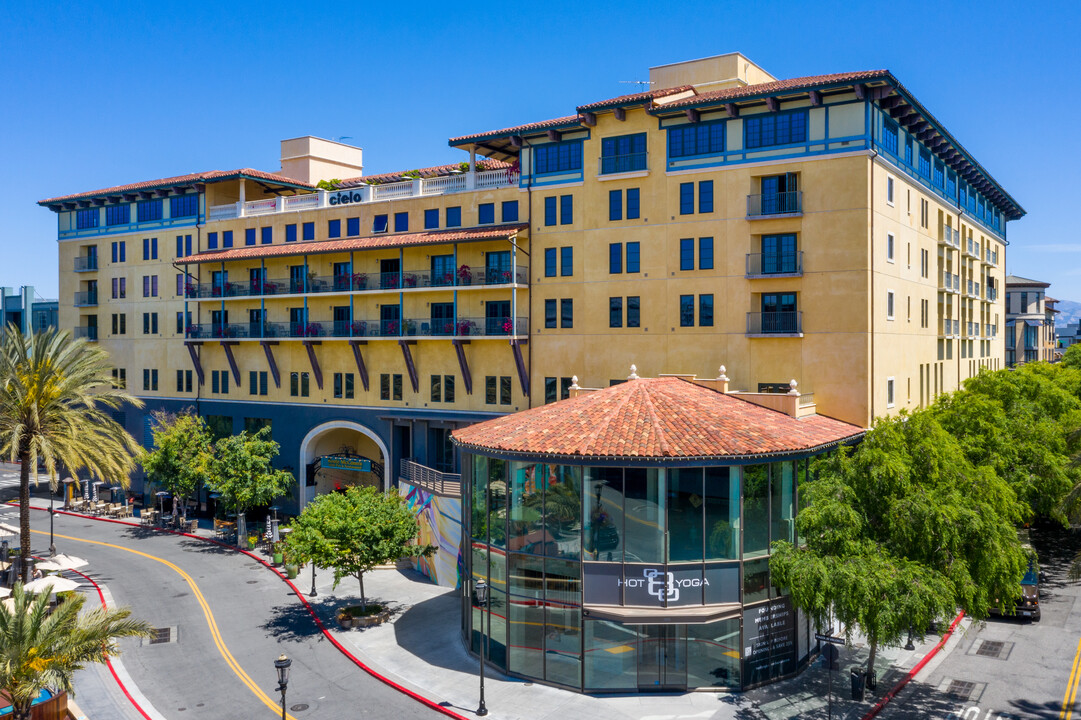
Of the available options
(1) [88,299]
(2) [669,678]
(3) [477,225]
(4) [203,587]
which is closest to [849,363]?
(2) [669,678]

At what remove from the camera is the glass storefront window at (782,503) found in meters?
29.6

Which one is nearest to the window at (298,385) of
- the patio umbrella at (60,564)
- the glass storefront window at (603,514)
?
the patio umbrella at (60,564)

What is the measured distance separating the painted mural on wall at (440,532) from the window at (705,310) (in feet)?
50.4

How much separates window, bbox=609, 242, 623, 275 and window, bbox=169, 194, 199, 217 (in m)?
34.6

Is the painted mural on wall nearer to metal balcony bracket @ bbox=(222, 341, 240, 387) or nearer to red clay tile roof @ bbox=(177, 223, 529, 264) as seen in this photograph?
red clay tile roof @ bbox=(177, 223, 529, 264)

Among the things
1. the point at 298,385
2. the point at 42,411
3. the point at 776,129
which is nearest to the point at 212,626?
the point at 42,411

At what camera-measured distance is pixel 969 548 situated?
85.5 ft

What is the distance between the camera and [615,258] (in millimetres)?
45281

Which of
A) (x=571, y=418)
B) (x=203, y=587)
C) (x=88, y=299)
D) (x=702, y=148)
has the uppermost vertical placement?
(x=702, y=148)

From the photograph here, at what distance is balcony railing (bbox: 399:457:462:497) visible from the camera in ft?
140

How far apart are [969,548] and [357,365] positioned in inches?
1516

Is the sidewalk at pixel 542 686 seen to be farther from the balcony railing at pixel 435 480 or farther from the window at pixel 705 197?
the window at pixel 705 197

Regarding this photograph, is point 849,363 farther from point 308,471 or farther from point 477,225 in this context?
point 308,471

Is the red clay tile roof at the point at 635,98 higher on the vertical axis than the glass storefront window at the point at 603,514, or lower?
higher
